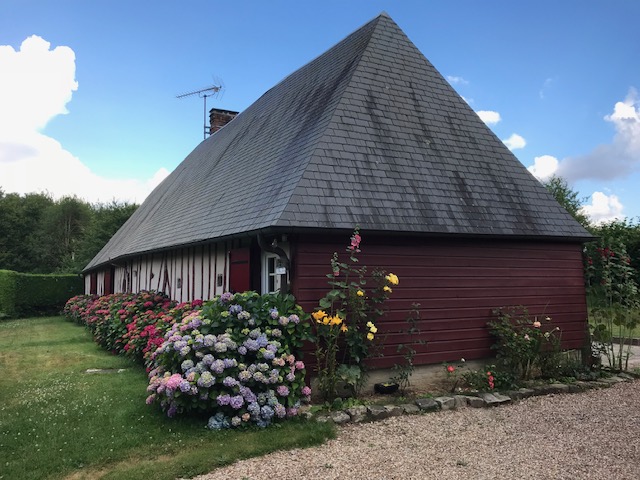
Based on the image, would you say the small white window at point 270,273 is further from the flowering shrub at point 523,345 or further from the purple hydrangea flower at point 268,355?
the flowering shrub at point 523,345

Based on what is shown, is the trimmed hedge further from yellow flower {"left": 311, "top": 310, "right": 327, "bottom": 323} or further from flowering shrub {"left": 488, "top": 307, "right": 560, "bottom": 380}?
flowering shrub {"left": 488, "top": 307, "right": 560, "bottom": 380}

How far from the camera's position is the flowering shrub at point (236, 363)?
4.59 m

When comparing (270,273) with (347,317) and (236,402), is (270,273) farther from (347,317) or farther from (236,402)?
(236,402)

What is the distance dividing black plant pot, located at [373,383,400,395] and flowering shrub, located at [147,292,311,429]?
1.11m

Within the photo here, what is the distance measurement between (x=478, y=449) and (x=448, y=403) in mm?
1213

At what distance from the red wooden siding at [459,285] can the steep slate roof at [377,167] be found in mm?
365

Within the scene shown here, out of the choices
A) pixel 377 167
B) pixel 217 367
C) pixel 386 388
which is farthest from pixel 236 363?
pixel 377 167

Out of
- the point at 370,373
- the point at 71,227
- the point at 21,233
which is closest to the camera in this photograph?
the point at 370,373

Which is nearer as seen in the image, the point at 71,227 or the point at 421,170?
the point at 421,170

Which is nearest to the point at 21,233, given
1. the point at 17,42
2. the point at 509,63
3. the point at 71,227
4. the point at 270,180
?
the point at 71,227

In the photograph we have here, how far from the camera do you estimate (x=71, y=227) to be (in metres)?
38.0

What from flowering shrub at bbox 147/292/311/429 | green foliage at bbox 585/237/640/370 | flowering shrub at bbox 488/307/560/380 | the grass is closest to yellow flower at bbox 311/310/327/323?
flowering shrub at bbox 147/292/311/429

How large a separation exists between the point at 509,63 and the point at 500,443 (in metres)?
6.93

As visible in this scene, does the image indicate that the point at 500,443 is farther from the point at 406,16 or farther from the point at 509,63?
the point at 406,16
